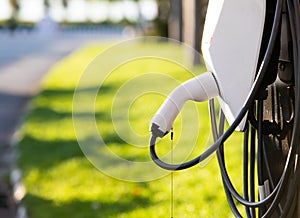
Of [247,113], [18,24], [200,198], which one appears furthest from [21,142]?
[18,24]

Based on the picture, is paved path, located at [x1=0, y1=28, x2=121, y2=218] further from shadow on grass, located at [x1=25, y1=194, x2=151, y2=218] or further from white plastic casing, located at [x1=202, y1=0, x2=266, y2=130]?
white plastic casing, located at [x1=202, y1=0, x2=266, y2=130]

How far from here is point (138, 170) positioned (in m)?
3.01

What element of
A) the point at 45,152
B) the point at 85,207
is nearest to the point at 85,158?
the point at 45,152

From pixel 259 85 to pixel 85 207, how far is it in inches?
129

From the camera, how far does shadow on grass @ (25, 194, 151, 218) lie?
473cm

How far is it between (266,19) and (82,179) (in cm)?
406

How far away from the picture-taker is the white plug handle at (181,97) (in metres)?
1.98

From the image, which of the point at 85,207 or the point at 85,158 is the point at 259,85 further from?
the point at 85,158

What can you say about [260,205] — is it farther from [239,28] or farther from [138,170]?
[138,170]

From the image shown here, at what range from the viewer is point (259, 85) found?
1839mm

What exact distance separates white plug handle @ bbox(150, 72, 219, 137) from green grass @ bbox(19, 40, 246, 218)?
0.69ft

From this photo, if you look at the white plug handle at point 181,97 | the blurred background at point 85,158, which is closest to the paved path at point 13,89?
the blurred background at point 85,158

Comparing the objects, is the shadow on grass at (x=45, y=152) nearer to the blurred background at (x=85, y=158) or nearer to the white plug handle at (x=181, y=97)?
the blurred background at (x=85, y=158)

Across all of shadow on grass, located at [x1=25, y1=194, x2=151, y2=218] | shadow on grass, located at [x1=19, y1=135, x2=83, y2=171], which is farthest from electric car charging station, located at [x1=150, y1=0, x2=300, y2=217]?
shadow on grass, located at [x1=19, y1=135, x2=83, y2=171]
